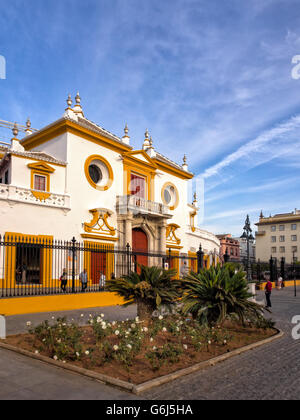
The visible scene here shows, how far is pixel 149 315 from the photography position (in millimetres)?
9062

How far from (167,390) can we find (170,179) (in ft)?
84.8

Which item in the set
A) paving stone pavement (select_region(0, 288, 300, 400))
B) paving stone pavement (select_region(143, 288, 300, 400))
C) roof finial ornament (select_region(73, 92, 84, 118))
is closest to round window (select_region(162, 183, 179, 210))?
roof finial ornament (select_region(73, 92, 84, 118))

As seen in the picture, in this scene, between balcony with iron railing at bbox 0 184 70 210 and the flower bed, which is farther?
balcony with iron railing at bbox 0 184 70 210

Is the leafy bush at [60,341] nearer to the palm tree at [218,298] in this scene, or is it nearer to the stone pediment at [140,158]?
the palm tree at [218,298]

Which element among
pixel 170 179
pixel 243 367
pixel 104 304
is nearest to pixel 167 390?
pixel 243 367

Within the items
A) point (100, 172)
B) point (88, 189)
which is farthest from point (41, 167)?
point (100, 172)

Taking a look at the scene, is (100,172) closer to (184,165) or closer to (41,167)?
(41,167)

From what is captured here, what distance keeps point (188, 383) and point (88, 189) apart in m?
18.0

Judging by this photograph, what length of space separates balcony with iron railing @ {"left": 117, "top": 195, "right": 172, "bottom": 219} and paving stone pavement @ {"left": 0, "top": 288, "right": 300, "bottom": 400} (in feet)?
56.8

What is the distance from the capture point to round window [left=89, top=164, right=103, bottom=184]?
76.5 feet

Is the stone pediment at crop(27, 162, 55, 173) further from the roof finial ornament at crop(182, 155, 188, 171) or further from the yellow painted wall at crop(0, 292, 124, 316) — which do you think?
the roof finial ornament at crop(182, 155, 188, 171)

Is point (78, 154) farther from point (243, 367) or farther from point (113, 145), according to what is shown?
point (243, 367)

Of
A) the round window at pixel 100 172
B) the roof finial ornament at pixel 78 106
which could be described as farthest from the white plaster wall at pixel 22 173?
the roof finial ornament at pixel 78 106

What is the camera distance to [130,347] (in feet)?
18.6
